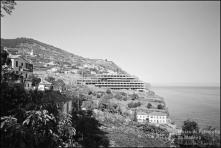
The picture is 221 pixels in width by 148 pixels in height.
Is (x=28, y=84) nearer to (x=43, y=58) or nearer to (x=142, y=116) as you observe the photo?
(x=142, y=116)

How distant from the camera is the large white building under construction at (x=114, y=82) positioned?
86.1 m

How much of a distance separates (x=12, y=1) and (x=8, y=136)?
18.0ft

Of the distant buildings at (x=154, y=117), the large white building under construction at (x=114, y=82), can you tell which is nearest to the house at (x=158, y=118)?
the distant buildings at (x=154, y=117)

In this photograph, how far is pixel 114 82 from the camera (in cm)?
8756

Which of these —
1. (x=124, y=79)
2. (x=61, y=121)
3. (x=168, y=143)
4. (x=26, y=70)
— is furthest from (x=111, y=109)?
(x=124, y=79)

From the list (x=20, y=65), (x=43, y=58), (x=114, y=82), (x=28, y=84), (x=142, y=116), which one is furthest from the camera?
(x=43, y=58)

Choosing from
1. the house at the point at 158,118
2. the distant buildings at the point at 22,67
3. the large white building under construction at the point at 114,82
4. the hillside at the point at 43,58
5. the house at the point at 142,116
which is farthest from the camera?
the hillside at the point at 43,58

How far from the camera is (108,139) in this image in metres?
24.4

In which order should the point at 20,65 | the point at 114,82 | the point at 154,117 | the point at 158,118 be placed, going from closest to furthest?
the point at 20,65 → the point at 158,118 → the point at 154,117 → the point at 114,82

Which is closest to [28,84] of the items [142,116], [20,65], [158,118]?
[20,65]

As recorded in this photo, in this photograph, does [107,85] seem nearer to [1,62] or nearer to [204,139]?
[204,139]

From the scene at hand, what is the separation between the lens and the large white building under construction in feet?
282

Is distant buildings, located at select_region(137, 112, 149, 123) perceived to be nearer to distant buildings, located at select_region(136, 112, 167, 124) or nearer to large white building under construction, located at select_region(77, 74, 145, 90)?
distant buildings, located at select_region(136, 112, 167, 124)

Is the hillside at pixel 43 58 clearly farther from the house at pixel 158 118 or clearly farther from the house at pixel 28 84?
the house at pixel 28 84
